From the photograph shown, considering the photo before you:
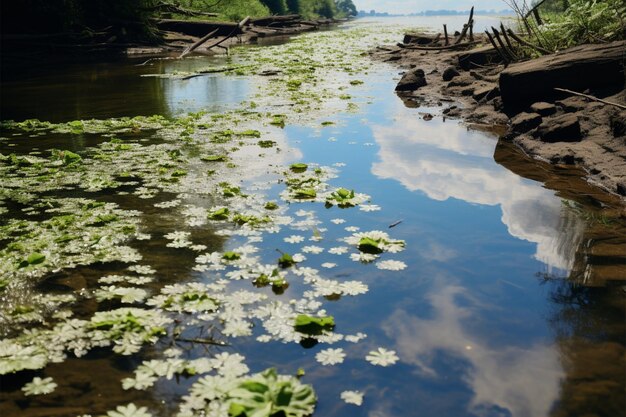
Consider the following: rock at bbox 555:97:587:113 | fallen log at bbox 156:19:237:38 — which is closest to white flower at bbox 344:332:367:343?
rock at bbox 555:97:587:113

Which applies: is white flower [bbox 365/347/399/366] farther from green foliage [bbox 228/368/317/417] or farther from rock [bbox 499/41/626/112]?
rock [bbox 499/41/626/112]

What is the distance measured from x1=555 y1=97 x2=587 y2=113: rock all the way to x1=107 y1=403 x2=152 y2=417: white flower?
28.4ft

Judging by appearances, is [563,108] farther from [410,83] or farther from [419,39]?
[419,39]

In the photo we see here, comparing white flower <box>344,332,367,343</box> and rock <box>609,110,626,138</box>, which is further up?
rock <box>609,110,626,138</box>

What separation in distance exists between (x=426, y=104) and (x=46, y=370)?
11.2m

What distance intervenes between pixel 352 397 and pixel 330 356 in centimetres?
41

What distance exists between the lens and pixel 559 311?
4.00 metres

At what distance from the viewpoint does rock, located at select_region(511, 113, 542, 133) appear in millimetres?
9148

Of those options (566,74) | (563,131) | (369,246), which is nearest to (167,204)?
(369,246)

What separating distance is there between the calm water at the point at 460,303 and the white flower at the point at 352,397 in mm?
42

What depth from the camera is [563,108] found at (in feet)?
31.0

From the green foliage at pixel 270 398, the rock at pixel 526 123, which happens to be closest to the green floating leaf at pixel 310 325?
the green foliage at pixel 270 398

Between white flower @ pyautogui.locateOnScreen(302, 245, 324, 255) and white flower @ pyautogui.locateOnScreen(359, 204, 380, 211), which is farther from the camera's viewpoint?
white flower @ pyautogui.locateOnScreen(359, 204, 380, 211)

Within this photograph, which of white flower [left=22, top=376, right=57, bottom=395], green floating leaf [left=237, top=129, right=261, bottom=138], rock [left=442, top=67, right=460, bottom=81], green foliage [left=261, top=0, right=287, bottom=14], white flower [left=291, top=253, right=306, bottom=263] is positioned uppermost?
green foliage [left=261, top=0, right=287, bottom=14]
